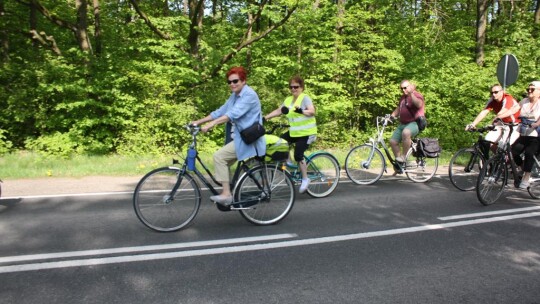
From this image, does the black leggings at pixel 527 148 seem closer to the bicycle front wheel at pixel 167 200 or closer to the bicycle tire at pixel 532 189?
the bicycle tire at pixel 532 189

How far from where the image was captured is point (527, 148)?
22.7 feet

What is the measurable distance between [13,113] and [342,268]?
41.9 ft

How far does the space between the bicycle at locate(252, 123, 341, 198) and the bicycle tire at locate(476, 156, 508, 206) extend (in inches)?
90.9

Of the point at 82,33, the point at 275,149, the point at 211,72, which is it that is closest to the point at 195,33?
the point at 211,72

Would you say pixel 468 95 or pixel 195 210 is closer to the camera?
pixel 195 210

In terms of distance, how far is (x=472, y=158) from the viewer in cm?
730

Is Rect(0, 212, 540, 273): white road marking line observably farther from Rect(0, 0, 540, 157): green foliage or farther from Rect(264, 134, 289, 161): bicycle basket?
Rect(0, 0, 540, 157): green foliage

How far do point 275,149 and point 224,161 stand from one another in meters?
0.89

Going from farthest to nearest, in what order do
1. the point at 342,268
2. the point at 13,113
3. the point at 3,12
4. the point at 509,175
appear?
the point at 3,12, the point at 13,113, the point at 509,175, the point at 342,268

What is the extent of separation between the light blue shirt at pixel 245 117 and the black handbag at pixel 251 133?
2.3 inches

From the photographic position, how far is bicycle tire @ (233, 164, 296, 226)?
507 cm

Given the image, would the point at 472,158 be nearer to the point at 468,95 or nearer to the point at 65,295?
the point at 65,295

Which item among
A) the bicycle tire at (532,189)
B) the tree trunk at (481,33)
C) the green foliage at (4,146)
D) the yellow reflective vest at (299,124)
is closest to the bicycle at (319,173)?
the yellow reflective vest at (299,124)

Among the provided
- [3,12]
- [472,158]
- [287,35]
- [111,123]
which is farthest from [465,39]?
[3,12]
